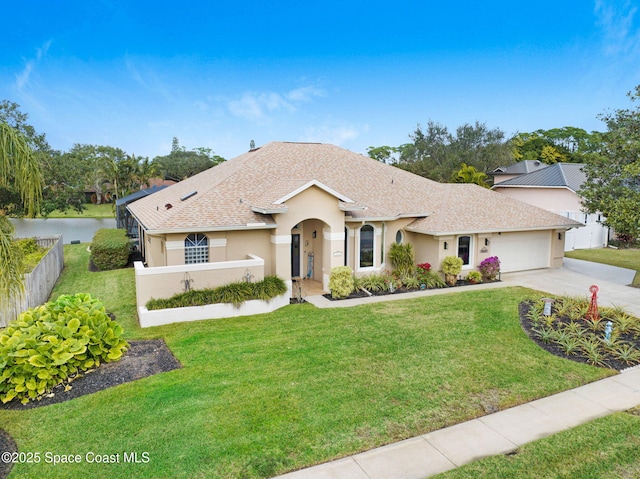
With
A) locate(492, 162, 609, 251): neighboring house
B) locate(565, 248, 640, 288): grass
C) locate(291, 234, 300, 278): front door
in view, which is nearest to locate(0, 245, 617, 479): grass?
locate(291, 234, 300, 278): front door

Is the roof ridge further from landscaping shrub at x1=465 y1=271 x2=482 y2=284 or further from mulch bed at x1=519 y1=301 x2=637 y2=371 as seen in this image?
mulch bed at x1=519 y1=301 x2=637 y2=371

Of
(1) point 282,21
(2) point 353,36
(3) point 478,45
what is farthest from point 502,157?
(1) point 282,21

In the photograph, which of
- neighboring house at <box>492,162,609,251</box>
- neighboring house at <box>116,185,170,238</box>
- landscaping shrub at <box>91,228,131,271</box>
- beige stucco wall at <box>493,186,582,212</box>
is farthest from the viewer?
beige stucco wall at <box>493,186,582,212</box>

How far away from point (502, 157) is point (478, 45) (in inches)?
1383

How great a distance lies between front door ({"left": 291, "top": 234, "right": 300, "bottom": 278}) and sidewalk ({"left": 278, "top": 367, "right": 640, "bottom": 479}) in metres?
11.9

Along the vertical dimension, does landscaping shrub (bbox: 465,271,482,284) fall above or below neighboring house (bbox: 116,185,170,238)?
below

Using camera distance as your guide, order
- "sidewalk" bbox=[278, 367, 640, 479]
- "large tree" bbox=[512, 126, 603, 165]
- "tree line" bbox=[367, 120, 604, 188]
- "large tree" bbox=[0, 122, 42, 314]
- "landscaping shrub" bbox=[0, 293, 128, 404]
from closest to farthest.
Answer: "large tree" bbox=[0, 122, 42, 314], "sidewalk" bbox=[278, 367, 640, 479], "landscaping shrub" bbox=[0, 293, 128, 404], "tree line" bbox=[367, 120, 604, 188], "large tree" bbox=[512, 126, 603, 165]

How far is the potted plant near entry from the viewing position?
1770cm

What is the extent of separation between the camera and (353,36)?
2600 cm

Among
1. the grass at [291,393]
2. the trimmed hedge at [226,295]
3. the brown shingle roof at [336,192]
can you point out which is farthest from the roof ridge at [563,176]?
the trimmed hedge at [226,295]

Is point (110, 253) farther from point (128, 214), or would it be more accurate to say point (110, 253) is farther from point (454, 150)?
point (454, 150)

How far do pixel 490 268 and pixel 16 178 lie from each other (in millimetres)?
17947

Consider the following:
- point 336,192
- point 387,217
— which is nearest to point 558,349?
point 387,217

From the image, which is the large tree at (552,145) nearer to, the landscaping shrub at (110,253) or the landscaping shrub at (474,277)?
the landscaping shrub at (474,277)
